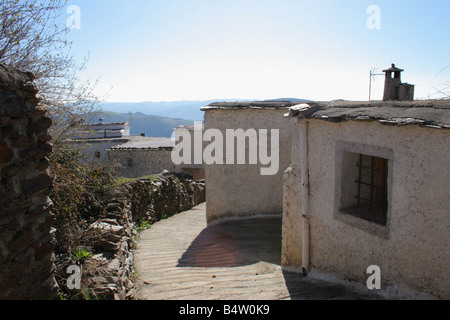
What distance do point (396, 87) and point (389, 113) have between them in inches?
259

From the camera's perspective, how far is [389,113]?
4469 mm

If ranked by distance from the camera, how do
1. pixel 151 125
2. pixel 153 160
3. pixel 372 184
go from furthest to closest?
pixel 151 125, pixel 153 160, pixel 372 184

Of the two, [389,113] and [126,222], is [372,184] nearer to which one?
[389,113]

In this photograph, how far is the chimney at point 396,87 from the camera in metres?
9.94

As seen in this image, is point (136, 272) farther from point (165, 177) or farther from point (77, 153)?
point (165, 177)

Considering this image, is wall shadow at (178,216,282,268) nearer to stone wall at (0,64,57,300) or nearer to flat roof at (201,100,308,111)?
flat roof at (201,100,308,111)

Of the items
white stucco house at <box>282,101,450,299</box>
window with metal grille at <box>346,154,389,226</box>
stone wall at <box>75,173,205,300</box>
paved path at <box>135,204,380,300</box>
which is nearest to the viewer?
white stucco house at <box>282,101,450,299</box>

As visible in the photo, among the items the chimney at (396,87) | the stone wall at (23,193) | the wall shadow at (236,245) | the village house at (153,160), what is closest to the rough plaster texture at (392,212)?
the wall shadow at (236,245)

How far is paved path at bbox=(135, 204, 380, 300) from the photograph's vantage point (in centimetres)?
511

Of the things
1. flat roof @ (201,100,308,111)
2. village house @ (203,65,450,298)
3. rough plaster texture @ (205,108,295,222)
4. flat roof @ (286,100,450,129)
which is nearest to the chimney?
flat roof @ (201,100,308,111)

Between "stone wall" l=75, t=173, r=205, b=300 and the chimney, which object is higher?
the chimney

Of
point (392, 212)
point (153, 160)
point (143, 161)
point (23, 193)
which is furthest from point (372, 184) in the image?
point (143, 161)

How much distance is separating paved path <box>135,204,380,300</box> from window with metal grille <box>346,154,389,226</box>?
49.3 inches
